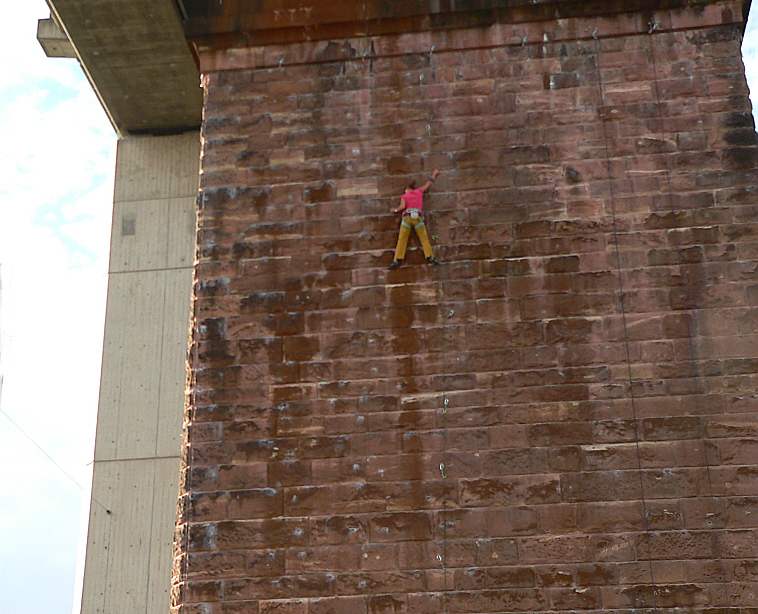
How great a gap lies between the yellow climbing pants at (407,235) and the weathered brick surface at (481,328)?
211 mm

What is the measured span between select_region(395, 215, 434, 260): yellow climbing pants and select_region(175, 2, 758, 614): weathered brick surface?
211 millimetres

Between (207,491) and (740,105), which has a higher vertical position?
(740,105)

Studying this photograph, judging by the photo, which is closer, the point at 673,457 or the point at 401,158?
the point at 673,457

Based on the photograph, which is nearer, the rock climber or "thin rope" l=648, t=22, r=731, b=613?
"thin rope" l=648, t=22, r=731, b=613

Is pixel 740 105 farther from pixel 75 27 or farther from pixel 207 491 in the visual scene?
pixel 75 27

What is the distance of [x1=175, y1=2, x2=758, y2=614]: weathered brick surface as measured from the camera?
10891 mm

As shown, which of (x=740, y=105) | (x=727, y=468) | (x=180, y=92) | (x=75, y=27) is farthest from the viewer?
(x=180, y=92)

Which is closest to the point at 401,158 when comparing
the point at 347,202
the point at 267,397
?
the point at 347,202

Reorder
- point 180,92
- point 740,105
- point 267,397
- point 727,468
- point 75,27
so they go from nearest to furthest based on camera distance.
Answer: point 727,468, point 267,397, point 740,105, point 75,27, point 180,92

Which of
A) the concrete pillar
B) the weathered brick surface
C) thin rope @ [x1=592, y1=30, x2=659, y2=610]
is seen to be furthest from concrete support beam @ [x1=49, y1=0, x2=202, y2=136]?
thin rope @ [x1=592, y1=30, x2=659, y2=610]

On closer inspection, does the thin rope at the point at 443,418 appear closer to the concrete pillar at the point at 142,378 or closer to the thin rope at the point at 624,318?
the thin rope at the point at 624,318

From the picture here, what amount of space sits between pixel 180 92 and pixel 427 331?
1141cm

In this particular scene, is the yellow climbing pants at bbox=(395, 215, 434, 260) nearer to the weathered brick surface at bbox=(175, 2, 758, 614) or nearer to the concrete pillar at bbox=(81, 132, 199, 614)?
the weathered brick surface at bbox=(175, 2, 758, 614)

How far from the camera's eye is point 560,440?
11.3 metres
